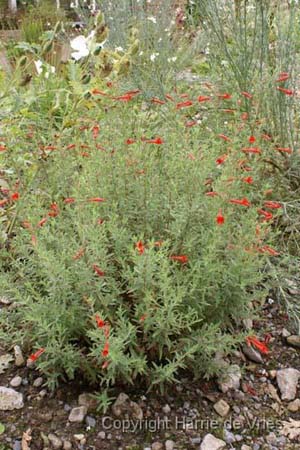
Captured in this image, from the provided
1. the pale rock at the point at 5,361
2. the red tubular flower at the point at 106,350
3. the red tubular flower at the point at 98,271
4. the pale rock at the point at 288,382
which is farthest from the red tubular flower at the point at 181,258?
the pale rock at the point at 5,361

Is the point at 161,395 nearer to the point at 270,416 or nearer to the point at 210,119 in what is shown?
the point at 270,416

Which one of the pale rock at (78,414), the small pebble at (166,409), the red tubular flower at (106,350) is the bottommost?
the small pebble at (166,409)

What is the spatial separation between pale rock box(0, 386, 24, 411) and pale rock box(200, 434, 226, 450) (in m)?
0.58

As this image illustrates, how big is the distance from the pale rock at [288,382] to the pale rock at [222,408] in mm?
215

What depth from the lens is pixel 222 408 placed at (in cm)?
189

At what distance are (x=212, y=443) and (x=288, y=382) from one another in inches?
15.7

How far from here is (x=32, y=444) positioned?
1755 millimetres

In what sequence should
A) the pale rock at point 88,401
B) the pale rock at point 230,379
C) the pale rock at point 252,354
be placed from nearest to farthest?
the pale rock at point 88,401, the pale rock at point 230,379, the pale rock at point 252,354

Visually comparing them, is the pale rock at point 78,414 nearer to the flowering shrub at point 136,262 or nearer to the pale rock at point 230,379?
the flowering shrub at point 136,262

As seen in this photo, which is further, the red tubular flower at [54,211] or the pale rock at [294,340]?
the pale rock at [294,340]

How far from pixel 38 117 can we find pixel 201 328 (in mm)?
1205

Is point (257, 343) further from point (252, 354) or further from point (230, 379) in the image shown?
point (252, 354)

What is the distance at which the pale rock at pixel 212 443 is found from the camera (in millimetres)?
1755

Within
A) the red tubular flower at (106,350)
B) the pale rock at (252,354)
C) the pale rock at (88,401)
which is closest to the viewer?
the red tubular flower at (106,350)
